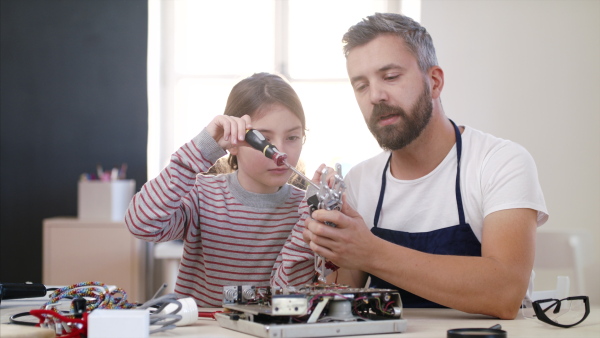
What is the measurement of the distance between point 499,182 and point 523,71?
3.07m

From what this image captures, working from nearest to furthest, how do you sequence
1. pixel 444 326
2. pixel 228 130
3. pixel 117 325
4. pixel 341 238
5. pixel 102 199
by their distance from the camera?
1. pixel 117 325
2. pixel 444 326
3. pixel 341 238
4. pixel 228 130
5. pixel 102 199

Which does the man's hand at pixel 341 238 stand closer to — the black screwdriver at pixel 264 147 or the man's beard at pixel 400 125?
the black screwdriver at pixel 264 147

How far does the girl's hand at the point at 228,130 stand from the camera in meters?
1.40

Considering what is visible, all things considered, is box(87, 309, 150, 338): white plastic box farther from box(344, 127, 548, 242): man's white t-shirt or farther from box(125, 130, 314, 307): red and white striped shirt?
box(344, 127, 548, 242): man's white t-shirt

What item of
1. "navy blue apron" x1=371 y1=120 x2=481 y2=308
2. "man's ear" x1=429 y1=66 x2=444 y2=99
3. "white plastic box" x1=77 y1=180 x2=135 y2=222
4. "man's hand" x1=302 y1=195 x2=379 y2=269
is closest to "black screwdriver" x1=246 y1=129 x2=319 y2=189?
"man's hand" x1=302 y1=195 x2=379 y2=269

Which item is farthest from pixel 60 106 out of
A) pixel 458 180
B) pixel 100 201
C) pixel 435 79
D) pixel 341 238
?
pixel 341 238

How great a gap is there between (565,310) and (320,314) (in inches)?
19.5

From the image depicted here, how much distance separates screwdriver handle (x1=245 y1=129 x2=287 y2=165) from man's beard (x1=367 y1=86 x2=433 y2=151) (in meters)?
0.37

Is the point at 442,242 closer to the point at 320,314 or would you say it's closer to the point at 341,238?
the point at 341,238

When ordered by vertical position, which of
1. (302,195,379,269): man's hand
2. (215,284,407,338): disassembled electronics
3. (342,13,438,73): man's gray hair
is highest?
(342,13,438,73): man's gray hair

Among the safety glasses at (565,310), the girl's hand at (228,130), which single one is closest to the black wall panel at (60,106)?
the girl's hand at (228,130)

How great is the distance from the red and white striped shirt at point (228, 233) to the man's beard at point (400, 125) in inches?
10.2

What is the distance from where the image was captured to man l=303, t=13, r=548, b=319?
4.19 feet

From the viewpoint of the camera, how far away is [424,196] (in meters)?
1.65
